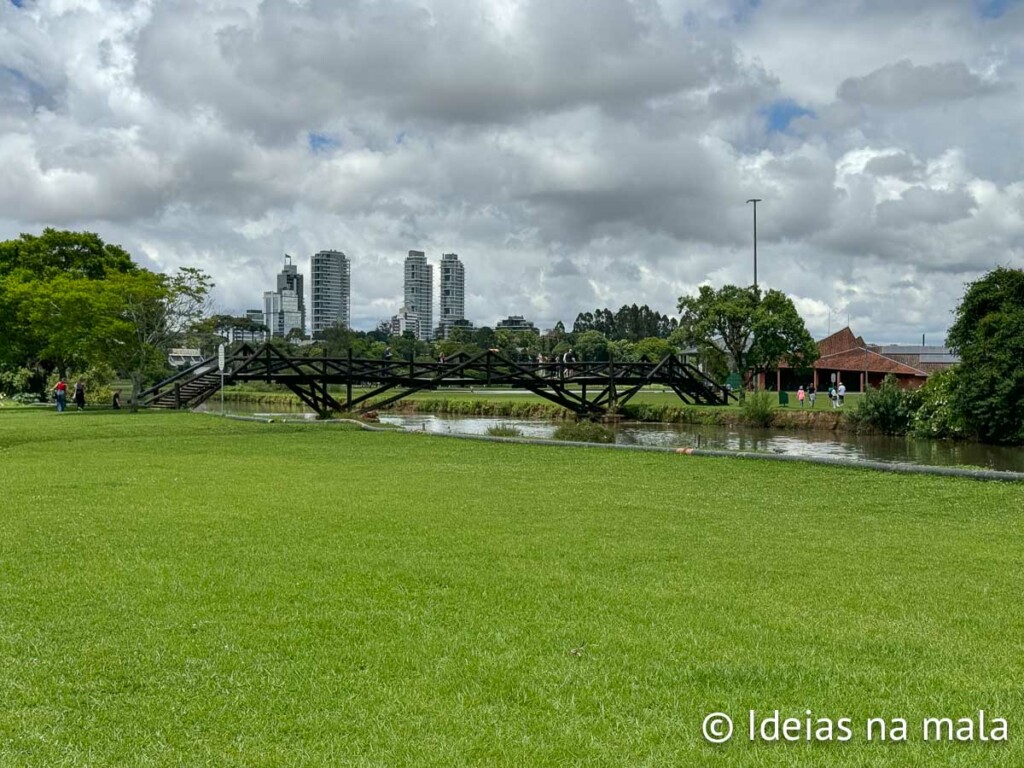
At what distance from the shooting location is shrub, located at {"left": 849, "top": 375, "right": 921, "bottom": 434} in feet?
108

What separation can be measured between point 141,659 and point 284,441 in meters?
16.5

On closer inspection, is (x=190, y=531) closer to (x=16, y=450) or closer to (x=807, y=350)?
(x=16, y=450)

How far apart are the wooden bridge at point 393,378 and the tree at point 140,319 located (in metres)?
1.55

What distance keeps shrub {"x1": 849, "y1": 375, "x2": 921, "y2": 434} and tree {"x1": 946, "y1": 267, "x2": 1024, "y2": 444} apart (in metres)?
2.59

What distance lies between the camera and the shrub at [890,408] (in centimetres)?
3291

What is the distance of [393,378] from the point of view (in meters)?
35.8

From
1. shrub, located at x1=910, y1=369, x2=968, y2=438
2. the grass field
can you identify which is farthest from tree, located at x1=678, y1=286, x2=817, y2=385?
the grass field

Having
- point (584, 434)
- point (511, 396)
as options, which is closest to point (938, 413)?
point (584, 434)

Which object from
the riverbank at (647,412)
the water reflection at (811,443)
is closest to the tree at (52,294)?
Result: the riverbank at (647,412)

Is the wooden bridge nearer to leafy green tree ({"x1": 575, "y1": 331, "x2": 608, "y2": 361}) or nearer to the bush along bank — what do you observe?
the bush along bank

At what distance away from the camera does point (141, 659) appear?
15.9 feet

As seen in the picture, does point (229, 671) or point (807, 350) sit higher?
point (807, 350)

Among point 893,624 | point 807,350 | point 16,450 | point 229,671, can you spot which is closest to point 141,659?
point 229,671

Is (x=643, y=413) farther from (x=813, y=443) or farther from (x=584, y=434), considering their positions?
(x=584, y=434)
